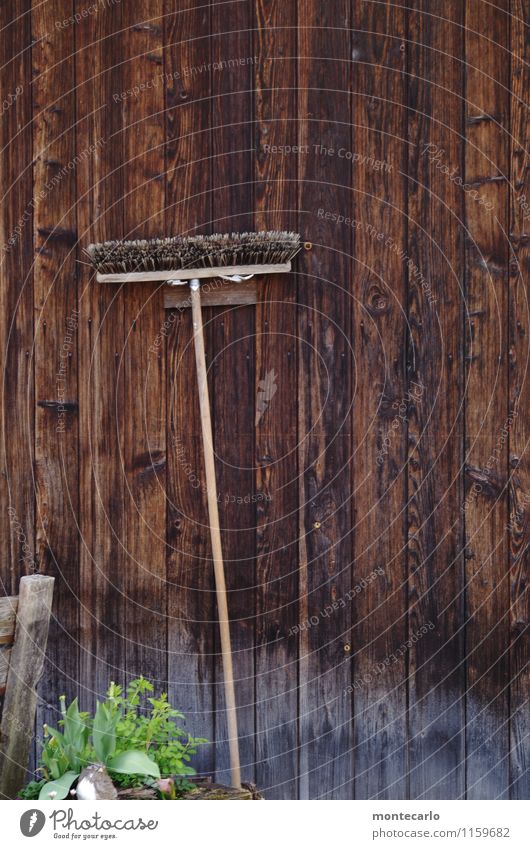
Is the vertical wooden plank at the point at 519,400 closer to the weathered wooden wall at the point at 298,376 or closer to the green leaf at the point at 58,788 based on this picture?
the weathered wooden wall at the point at 298,376

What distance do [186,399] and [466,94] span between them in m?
1.28

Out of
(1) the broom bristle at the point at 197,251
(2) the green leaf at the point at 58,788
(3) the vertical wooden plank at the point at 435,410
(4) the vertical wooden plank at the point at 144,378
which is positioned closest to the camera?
(2) the green leaf at the point at 58,788

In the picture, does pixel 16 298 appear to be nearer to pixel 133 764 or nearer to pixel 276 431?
pixel 276 431

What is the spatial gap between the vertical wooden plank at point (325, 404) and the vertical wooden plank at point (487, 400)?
1.23 feet

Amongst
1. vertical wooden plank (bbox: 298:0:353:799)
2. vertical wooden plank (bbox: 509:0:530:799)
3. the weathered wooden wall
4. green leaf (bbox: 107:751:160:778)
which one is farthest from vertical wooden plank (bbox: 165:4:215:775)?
vertical wooden plank (bbox: 509:0:530:799)

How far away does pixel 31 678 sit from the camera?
2008mm

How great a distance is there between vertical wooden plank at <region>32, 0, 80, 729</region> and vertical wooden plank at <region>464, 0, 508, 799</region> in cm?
128

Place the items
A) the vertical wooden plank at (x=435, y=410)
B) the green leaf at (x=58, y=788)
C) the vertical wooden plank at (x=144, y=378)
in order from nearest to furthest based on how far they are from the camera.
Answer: the green leaf at (x=58, y=788) < the vertical wooden plank at (x=435, y=410) < the vertical wooden plank at (x=144, y=378)

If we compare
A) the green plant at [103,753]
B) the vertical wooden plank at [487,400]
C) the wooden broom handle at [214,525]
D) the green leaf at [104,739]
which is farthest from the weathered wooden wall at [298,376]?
the green leaf at [104,739]

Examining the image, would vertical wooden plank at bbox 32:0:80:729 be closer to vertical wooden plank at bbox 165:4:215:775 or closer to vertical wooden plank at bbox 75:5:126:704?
vertical wooden plank at bbox 75:5:126:704

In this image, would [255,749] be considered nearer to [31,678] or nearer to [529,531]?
[31,678]

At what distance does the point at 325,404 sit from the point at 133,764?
1.18 metres

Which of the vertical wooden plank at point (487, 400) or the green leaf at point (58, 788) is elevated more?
the vertical wooden plank at point (487, 400)

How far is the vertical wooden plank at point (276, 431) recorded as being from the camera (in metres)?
2.53
